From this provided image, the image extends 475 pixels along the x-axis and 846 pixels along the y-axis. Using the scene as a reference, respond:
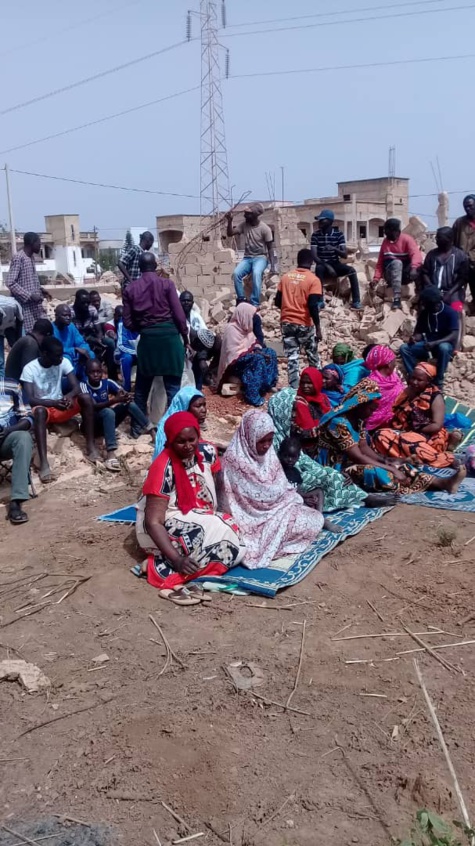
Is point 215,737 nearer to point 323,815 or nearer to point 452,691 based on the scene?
point 323,815

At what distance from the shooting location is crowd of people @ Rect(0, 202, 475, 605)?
4832 mm

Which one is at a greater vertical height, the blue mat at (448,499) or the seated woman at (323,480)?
the seated woman at (323,480)

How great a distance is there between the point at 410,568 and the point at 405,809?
217 centimetres

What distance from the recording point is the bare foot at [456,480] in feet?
19.4

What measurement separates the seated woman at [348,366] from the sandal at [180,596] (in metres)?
3.16

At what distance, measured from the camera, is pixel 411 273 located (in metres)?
10.6

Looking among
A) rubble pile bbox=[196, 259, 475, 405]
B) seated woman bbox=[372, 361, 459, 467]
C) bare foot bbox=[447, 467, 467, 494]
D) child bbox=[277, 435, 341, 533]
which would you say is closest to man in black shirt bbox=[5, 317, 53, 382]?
child bbox=[277, 435, 341, 533]

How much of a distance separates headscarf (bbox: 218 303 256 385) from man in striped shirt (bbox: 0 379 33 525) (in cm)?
344

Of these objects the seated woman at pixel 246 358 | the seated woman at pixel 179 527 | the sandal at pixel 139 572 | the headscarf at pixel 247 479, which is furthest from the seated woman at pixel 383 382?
the sandal at pixel 139 572

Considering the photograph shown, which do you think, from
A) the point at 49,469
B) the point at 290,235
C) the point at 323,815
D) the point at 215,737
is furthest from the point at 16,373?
the point at 290,235

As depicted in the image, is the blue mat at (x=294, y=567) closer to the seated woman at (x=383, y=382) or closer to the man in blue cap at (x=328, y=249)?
the seated woman at (x=383, y=382)

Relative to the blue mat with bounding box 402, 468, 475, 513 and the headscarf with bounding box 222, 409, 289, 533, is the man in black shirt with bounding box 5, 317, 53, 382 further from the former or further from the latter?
the blue mat with bounding box 402, 468, 475, 513

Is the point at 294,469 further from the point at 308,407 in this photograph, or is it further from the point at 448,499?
the point at 448,499

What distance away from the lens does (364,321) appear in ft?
36.4
